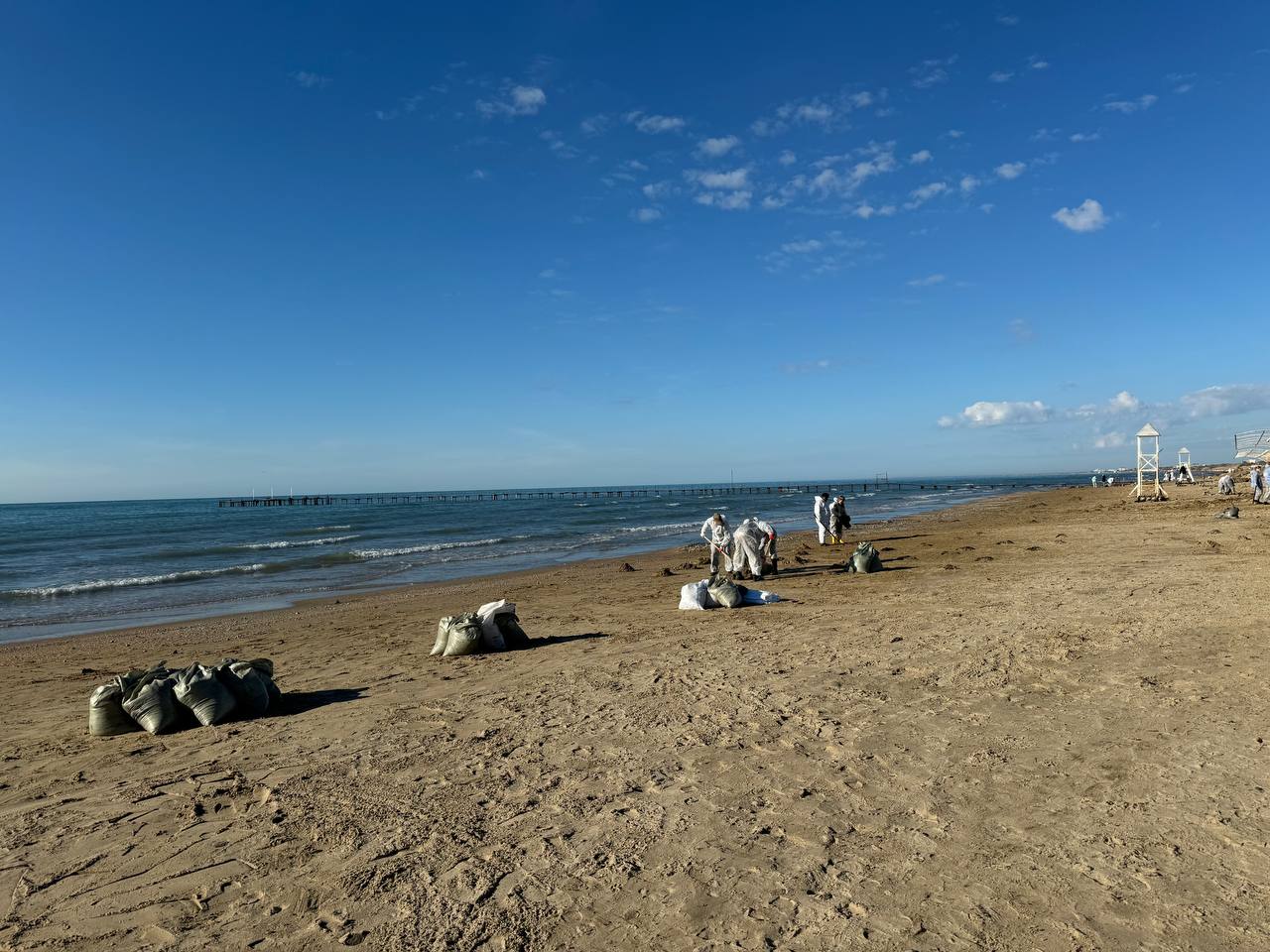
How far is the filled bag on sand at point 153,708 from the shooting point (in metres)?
6.07

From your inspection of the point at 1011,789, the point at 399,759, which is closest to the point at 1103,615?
the point at 1011,789

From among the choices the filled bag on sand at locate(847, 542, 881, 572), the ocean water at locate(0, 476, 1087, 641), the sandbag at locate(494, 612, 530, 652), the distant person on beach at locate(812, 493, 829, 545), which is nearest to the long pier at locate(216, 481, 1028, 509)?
the ocean water at locate(0, 476, 1087, 641)

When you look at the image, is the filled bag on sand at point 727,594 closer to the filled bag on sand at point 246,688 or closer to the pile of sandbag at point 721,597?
the pile of sandbag at point 721,597

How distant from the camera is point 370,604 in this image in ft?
47.3

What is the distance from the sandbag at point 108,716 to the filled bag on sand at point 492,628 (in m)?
3.63

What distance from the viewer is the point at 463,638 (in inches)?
341

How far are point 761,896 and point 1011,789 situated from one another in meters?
1.99

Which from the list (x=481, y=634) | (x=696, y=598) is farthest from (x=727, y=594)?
(x=481, y=634)

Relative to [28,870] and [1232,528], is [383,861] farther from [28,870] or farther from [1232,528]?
[1232,528]

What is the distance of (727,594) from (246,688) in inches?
267

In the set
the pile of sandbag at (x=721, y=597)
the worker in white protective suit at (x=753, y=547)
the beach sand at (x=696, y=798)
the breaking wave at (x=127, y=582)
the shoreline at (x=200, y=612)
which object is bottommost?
the shoreline at (x=200, y=612)

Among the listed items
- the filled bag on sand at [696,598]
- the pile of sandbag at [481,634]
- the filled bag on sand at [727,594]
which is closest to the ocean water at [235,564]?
the pile of sandbag at [481,634]

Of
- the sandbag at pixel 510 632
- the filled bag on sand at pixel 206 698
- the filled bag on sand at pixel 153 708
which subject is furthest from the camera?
the sandbag at pixel 510 632

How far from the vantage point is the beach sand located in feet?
10.6
